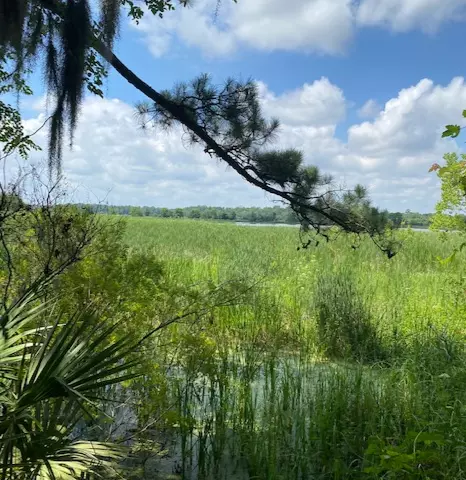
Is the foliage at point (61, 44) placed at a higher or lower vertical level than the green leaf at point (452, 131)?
higher

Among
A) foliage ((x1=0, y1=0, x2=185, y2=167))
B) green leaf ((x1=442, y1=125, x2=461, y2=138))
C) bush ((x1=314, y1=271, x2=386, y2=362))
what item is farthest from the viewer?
bush ((x1=314, y1=271, x2=386, y2=362))

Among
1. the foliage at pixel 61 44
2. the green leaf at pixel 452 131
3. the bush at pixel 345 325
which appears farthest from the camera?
the bush at pixel 345 325

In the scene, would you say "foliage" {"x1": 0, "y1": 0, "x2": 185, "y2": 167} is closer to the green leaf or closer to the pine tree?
the pine tree

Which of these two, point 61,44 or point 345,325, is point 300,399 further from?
point 61,44

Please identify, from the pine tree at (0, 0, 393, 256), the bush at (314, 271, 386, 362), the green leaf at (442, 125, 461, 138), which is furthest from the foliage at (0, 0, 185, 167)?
the bush at (314, 271, 386, 362)

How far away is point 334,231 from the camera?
398cm

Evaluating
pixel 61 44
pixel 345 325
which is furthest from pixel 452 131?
pixel 345 325

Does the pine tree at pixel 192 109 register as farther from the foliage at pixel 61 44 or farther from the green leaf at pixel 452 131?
the green leaf at pixel 452 131

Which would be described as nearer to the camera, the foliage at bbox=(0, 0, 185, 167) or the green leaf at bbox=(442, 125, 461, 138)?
the green leaf at bbox=(442, 125, 461, 138)

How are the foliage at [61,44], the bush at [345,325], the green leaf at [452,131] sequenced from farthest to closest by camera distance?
the bush at [345,325]
the foliage at [61,44]
the green leaf at [452,131]

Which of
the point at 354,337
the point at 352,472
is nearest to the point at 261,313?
the point at 354,337

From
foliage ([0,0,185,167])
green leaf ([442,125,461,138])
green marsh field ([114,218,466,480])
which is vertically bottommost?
green marsh field ([114,218,466,480])

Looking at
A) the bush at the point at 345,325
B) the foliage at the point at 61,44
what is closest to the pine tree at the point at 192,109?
the foliage at the point at 61,44

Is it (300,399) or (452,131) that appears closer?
(452,131)
